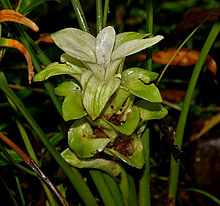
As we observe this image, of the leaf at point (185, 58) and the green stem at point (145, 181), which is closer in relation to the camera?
the green stem at point (145, 181)

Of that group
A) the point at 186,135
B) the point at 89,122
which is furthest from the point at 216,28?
the point at 186,135

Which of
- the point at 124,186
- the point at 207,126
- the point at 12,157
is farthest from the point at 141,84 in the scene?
the point at 207,126

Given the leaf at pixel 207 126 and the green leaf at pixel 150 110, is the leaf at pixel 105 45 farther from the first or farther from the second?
the leaf at pixel 207 126

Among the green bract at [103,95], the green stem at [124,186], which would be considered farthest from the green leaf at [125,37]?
the green stem at [124,186]

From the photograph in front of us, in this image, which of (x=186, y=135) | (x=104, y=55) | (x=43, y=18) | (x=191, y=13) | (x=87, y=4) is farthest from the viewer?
(x=87, y=4)

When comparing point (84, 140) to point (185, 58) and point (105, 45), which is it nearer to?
point (105, 45)

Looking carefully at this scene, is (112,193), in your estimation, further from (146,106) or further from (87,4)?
(87,4)

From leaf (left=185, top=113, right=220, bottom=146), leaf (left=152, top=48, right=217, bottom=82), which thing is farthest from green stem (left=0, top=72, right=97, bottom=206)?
leaf (left=185, top=113, right=220, bottom=146)
